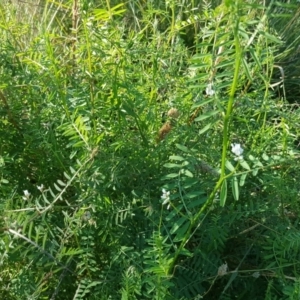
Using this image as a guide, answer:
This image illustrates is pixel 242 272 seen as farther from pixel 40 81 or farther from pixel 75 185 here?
pixel 40 81

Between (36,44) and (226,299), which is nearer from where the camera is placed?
(226,299)

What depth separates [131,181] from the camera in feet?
4.50

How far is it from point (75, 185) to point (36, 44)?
1.06 ft

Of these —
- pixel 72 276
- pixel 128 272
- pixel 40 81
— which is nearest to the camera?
pixel 128 272

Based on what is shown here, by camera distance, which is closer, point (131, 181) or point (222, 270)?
point (222, 270)

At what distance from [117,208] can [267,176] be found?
0.31 m

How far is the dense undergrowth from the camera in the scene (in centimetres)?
125

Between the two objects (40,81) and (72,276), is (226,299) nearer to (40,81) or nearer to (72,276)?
(72,276)

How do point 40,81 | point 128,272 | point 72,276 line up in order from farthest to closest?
point 40,81
point 72,276
point 128,272

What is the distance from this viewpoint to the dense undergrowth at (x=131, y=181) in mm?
1251

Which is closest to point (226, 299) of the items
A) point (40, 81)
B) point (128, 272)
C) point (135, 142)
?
point (128, 272)

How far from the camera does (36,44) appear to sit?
1.47 meters

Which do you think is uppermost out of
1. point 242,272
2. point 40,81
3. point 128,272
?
point 40,81

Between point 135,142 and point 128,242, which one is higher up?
point 135,142
